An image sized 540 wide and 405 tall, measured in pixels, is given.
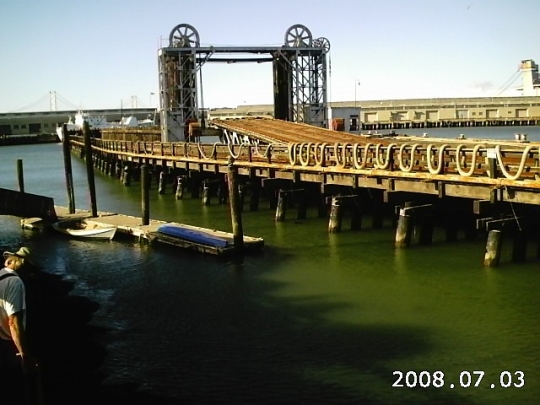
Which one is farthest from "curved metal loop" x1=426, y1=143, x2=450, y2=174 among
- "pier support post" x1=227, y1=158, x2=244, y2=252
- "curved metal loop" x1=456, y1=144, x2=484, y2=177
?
"pier support post" x1=227, y1=158, x2=244, y2=252

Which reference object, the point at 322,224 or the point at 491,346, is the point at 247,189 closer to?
the point at 322,224

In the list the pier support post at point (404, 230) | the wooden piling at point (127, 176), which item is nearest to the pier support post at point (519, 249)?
the pier support post at point (404, 230)

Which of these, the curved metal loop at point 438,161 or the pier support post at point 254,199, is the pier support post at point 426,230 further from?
the pier support post at point 254,199

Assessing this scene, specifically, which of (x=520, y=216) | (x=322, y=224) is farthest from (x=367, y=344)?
(x=322, y=224)

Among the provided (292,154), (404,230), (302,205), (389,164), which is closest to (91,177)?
(292,154)

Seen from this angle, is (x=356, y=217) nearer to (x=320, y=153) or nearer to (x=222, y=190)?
(x=320, y=153)

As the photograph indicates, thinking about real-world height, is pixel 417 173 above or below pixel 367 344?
above
